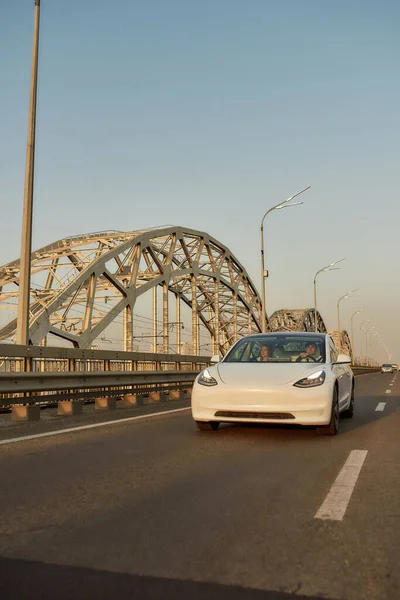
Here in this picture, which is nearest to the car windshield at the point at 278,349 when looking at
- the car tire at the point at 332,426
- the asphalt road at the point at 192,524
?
the car tire at the point at 332,426

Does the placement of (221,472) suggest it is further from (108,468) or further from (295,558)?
(295,558)

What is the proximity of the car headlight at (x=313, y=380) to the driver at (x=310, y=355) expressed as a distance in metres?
1.08

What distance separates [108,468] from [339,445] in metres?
3.06

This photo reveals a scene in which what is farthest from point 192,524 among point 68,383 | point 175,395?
point 175,395

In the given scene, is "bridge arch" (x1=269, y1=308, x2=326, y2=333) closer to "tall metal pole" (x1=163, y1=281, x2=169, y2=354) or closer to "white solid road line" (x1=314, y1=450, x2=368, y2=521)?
"tall metal pole" (x1=163, y1=281, x2=169, y2=354)

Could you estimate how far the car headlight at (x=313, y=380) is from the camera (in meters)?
7.69

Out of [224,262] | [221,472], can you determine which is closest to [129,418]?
[221,472]

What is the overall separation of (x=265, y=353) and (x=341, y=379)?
3.98 feet

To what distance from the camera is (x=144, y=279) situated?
48.7 metres

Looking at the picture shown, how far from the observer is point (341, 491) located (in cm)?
481

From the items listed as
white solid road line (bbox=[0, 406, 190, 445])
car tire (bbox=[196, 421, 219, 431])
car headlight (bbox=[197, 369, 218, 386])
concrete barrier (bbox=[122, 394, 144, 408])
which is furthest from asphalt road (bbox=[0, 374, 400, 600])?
concrete barrier (bbox=[122, 394, 144, 408])

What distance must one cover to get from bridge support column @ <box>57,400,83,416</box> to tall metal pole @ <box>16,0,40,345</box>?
5.80 feet

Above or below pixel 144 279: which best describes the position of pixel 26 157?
below

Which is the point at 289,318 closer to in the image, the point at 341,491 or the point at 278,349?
the point at 278,349
